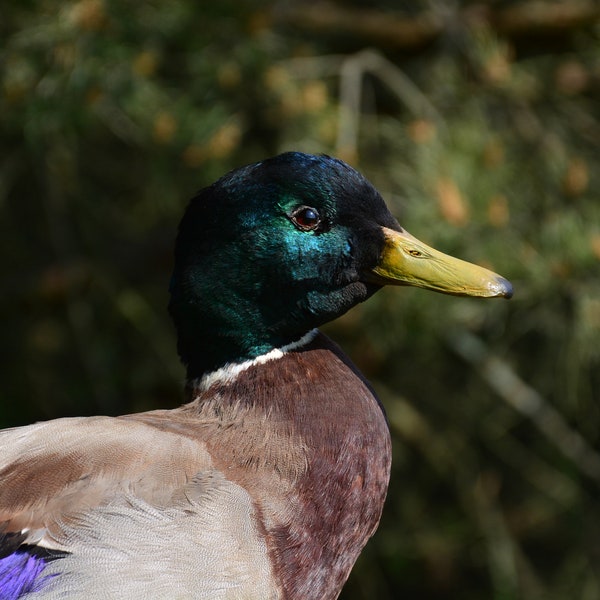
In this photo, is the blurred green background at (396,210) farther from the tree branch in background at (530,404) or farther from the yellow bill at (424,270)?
the yellow bill at (424,270)

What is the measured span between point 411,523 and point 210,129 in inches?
78.5

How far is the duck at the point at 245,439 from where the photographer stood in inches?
72.3

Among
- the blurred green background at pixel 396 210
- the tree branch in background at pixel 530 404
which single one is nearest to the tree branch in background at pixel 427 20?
the blurred green background at pixel 396 210

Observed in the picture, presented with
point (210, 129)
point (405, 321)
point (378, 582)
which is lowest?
point (378, 582)

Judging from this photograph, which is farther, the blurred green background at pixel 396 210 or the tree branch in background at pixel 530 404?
the tree branch in background at pixel 530 404

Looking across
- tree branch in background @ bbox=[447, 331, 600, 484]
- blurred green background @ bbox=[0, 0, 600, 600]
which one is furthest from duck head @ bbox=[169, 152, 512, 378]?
tree branch in background @ bbox=[447, 331, 600, 484]

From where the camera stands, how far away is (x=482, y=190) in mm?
3209

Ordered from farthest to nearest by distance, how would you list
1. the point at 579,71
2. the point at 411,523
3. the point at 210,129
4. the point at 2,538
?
1. the point at 411,523
2. the point at 579,71
3. the point at 210,129
4. the point at 2,538

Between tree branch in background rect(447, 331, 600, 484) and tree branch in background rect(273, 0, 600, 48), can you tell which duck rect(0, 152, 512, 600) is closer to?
tree branch in background rect(447, 331, 600, 484)

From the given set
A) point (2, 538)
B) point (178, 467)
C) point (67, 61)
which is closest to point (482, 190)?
point (67, 61)

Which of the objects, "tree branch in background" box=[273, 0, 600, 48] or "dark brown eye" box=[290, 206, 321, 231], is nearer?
"dark brown eye" box=[290, 206, 321, 231]

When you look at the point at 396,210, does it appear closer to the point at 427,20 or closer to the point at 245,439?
the point at 427,20

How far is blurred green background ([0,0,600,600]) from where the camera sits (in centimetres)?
317

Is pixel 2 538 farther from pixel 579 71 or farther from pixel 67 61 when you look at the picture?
pixel 579 71
